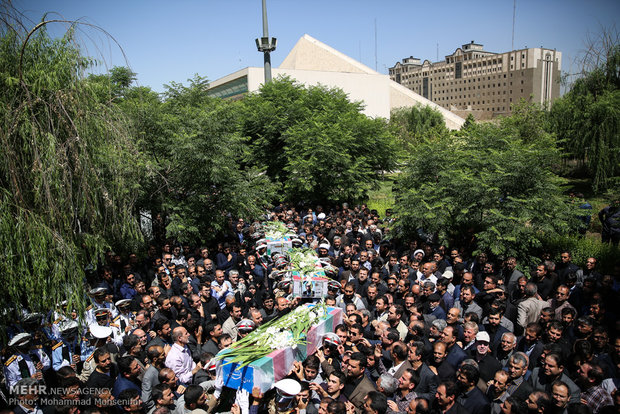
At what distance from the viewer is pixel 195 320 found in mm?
6031

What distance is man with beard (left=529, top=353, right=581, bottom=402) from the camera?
14.1 ft

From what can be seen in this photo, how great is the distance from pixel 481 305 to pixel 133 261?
727 cm

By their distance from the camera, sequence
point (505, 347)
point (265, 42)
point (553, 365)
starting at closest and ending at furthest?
point (553, 365)
point (505, 347)
point (265, 42)

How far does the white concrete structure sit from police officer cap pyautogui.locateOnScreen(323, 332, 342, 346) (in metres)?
23.7

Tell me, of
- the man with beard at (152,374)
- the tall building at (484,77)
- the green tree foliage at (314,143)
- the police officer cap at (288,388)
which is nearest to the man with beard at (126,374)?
the man with beard at (152,374)

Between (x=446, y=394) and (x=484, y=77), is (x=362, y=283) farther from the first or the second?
(x=484, y=77)

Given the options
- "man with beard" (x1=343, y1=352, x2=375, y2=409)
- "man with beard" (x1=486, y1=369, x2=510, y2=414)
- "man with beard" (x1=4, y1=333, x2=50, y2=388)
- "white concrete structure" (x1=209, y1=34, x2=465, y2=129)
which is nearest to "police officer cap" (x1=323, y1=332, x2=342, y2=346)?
"man with beard" (x1=343, y1=352, x2=375, y2=409)

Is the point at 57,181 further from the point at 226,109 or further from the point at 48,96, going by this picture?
the point at 226,109

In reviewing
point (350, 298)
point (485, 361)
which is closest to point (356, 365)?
point (485, 361)

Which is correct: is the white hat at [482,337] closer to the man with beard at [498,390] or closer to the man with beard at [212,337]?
the man with beard at [498,390]

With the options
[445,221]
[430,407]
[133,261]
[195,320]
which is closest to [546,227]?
[445,221]

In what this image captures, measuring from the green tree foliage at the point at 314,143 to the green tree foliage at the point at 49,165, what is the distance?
975cm

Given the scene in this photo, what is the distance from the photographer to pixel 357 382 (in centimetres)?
468

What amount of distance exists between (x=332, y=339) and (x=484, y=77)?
122 metres
